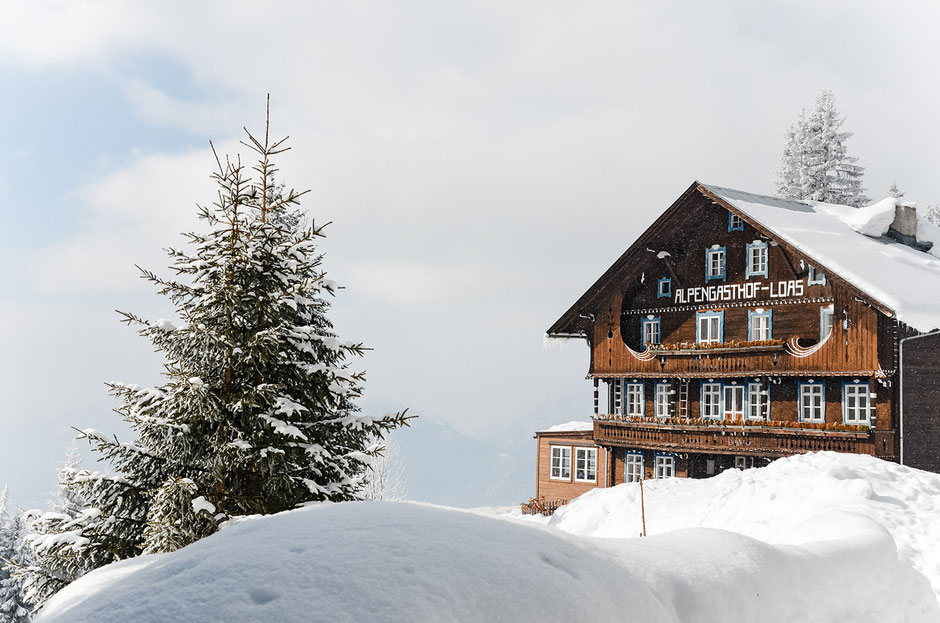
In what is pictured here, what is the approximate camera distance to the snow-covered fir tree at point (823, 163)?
148 ft

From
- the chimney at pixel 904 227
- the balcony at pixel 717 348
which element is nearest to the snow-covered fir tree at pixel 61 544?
the balcony at pixel 717 348

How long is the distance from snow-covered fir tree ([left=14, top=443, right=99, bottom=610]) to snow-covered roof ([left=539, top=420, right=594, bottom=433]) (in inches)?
918

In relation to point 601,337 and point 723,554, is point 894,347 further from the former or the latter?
point 723,554

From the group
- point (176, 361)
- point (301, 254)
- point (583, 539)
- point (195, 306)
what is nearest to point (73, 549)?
point (176, 361)

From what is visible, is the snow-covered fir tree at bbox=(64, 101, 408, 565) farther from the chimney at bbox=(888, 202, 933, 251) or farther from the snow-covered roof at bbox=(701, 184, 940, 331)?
the chimney at bbox=(888, 202, 933, 251)

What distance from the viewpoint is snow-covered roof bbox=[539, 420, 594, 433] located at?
32.8 metres

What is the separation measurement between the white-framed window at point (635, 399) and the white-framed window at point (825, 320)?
24.6ft

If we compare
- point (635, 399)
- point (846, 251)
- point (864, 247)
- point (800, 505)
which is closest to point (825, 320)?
point (846, 251)

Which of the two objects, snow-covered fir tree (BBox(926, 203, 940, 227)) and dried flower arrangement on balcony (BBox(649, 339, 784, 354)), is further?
snow-covered fir tree (BBox(926, 203, 940, 227))

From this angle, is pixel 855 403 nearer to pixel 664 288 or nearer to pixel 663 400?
pixel 663 400

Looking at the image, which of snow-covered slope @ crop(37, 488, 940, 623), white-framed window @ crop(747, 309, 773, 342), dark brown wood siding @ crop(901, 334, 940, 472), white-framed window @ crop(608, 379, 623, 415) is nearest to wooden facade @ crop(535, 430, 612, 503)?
white-framed window @ crop(608, 379, 623, 415)

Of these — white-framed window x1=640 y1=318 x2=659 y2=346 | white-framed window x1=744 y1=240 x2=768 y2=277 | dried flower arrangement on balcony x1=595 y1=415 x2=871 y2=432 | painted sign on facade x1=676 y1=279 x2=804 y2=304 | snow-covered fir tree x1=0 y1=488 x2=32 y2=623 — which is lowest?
snow-covered fir tree x1=0 y1=488 x2=32 y2=623

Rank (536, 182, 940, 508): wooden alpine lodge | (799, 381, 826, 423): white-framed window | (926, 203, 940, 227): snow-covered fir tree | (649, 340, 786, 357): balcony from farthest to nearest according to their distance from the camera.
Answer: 1. (926, 203, 940, 227): snow-covered fir tree
2. (649, 340, 786, 357): balcony
3. (799, 381, 826, 423): white-framed window
4. (536, 182, 940, 508): wooden alpine lodge

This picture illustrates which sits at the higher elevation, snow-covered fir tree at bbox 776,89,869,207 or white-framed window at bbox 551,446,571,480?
snow-covered fir tree at bbox 776,89,869,207
